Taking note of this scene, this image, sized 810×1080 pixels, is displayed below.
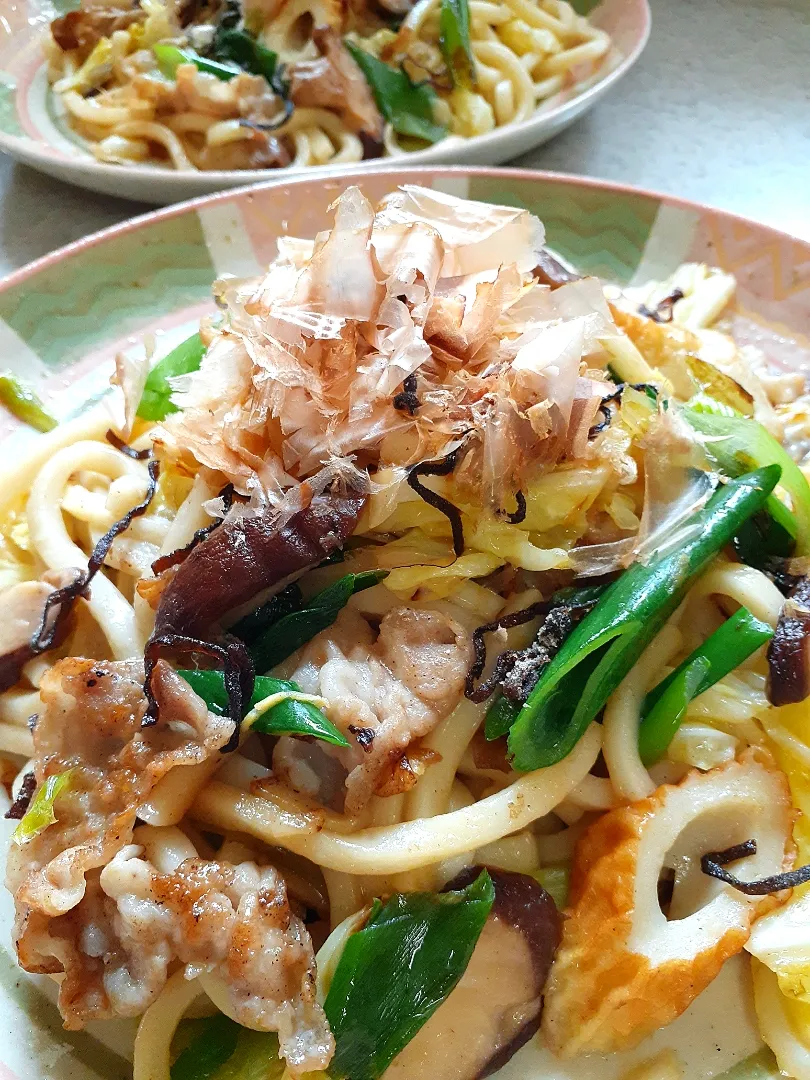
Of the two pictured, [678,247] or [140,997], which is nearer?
[140,997]

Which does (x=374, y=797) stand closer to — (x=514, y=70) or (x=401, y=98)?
(x=401, y=98)

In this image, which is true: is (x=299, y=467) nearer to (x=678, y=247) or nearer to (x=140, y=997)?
(x=140, y=997)

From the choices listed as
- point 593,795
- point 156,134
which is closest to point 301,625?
point 593,795

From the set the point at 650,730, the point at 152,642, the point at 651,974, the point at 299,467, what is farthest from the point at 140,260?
the point at 651,974

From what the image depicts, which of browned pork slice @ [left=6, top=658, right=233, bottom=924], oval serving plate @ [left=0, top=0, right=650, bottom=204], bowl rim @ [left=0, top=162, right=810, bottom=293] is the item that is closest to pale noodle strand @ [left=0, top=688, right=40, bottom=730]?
browned pork slice @ [left=6, top=658, right=233, bottom=924]

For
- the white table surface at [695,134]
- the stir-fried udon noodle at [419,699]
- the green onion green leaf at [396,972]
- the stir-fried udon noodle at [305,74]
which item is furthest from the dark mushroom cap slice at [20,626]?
the stir-fried udon noodle at [305,74]

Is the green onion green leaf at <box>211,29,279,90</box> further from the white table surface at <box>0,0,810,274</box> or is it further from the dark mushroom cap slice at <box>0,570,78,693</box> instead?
the dark mushroom cap slice at <box>0,570,78,693</box>

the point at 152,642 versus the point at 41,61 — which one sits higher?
the point at 41,61
